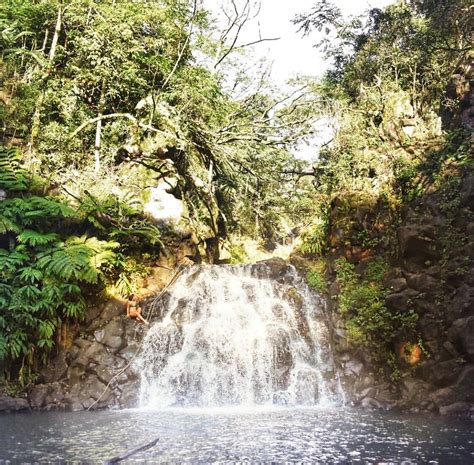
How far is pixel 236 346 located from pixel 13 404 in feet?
15.8

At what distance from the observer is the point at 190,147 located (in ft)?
53.9

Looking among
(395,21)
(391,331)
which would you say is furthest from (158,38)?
(391,331)

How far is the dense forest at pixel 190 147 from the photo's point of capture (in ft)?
34.4

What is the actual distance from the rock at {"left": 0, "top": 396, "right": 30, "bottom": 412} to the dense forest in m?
0.43

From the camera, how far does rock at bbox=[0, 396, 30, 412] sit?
9219 mm

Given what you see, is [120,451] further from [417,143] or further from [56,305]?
[417,143]

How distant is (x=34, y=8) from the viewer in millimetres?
14211

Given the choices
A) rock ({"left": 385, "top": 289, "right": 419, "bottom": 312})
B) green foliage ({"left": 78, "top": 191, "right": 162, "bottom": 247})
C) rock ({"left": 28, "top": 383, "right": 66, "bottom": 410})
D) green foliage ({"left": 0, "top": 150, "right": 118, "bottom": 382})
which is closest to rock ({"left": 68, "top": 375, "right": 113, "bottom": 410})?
rock ({"left": 28, "top": 383, "right": 66, "bottom": 410})

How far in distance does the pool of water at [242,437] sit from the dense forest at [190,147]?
223cm

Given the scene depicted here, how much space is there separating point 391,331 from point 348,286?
210 cm

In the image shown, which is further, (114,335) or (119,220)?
(119,220)

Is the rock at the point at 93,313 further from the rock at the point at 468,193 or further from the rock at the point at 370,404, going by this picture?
the rock at the point at 468,193

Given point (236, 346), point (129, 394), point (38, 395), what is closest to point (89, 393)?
point (129, 394)

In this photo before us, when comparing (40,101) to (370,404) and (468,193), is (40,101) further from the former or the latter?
(370,404)
